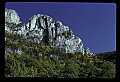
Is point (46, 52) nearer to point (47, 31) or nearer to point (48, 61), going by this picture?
point (48, 61)

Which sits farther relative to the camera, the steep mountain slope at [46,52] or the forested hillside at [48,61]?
the forested hillside at [48,61]

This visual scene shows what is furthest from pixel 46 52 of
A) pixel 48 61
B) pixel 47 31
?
pixel 47 31

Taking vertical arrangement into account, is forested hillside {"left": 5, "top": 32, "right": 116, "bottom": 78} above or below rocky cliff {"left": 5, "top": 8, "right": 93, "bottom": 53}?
below

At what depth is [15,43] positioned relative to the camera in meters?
3.52

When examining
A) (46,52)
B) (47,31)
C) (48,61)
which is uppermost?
(47,31)

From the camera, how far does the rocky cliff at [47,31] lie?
3064 mm

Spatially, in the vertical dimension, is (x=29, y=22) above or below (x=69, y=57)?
above

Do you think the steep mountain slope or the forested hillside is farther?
the forested hillside

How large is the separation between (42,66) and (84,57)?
2.01 feet

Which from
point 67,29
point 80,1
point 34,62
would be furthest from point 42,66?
point 80,1

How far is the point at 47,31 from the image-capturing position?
3.15m

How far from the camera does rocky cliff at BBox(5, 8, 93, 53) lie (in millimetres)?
3064
